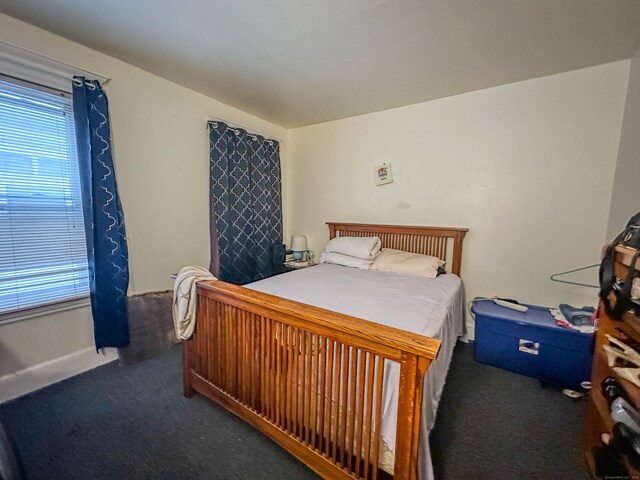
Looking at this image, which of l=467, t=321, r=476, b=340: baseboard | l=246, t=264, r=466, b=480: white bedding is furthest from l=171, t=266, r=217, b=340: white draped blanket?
l=467, t=321, r=476, b=340: baseboard

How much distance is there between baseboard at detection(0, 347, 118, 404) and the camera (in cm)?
166

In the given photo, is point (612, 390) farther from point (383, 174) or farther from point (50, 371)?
point (50, 371)

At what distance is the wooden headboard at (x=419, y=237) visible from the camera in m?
2.52

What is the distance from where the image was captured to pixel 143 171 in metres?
2.20

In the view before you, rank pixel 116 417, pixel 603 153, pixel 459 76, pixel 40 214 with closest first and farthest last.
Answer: pixel 116 417
pixel 40 214
pixel 603 153
pixel 459 76

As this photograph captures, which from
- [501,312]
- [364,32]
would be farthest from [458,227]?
[364,32]

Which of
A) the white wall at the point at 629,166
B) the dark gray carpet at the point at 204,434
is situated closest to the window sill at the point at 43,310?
the dark gray carpet at the point at 204,434

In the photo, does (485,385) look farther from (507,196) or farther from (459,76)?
(459,76)

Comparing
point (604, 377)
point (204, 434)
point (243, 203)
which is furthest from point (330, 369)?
point (243, 203)

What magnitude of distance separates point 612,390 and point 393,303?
3.12 feet

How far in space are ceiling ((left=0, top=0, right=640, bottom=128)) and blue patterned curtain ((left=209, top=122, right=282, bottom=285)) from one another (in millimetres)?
622

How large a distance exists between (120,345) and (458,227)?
3.15 metres

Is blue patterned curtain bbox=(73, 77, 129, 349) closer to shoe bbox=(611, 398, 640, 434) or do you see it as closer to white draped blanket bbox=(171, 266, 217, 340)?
white draped blanket bbox=(171, 266, 217, 340)

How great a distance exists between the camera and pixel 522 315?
2.01 metres
